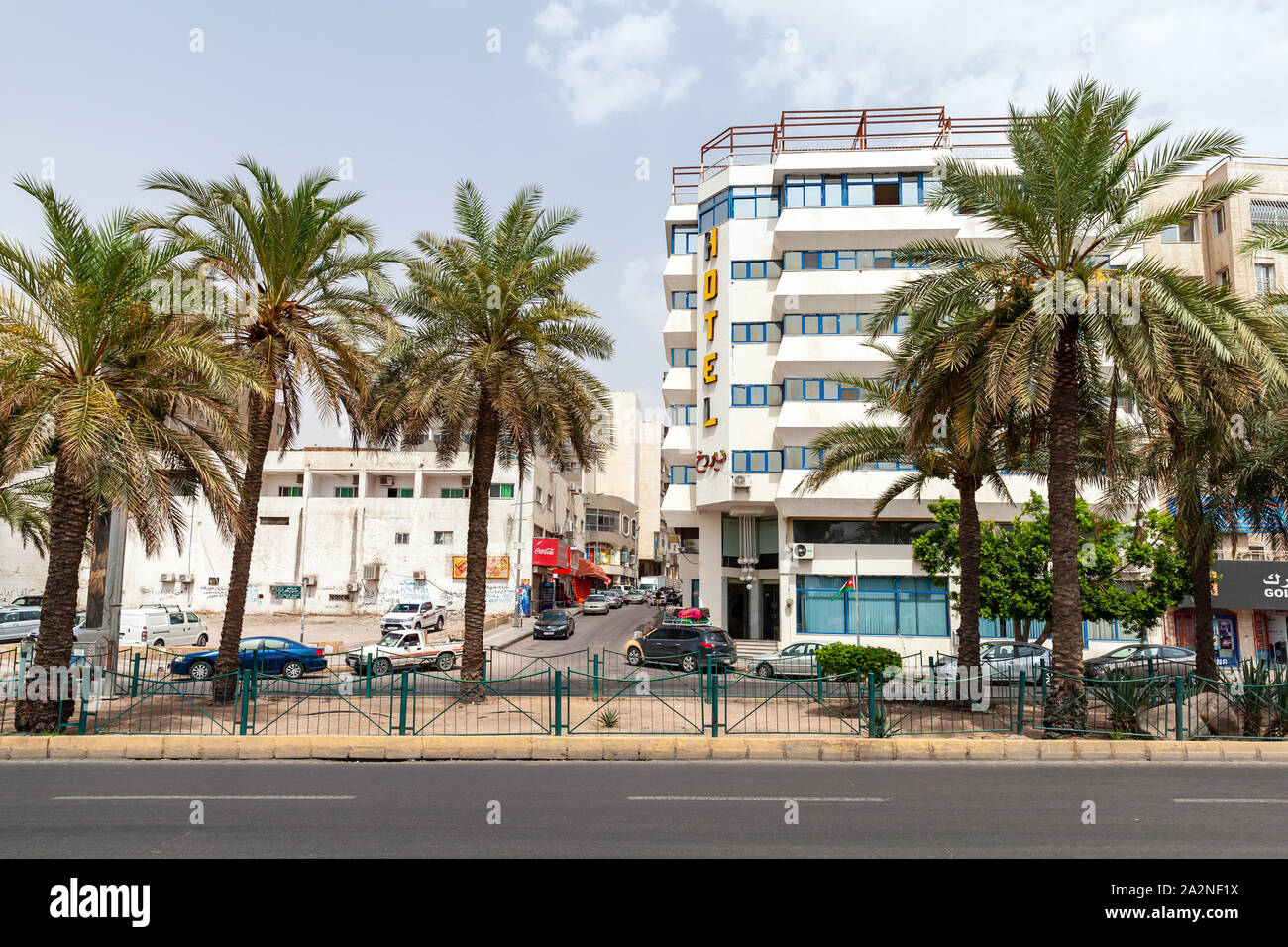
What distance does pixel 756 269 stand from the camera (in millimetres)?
39125

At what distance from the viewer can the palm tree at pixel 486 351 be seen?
18.0m

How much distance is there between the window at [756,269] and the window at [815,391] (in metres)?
5.68

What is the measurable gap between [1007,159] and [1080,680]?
103ft

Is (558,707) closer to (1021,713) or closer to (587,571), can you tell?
(1021,713)

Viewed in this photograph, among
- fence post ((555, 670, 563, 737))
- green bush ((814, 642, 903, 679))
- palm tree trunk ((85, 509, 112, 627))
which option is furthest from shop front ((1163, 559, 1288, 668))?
palm tree trunk ((85, 509, 112, 627))

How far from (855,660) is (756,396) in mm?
21796

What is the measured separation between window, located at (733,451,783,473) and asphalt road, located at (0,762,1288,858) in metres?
25.5

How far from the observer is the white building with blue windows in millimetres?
36562

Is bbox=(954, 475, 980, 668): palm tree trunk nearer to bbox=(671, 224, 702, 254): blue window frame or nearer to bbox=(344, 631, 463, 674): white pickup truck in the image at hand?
bbox=(344, 631, 463, 674): white pickup truck

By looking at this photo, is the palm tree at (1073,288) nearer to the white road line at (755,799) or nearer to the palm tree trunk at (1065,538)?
the palm tree trunk at (1065,538)

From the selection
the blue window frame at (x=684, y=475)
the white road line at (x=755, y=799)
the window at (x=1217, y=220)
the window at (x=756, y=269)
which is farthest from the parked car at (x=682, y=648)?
the window at (x=1217, y=220)

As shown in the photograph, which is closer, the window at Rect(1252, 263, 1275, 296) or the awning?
the window at Rect(1252, 263, 1275, 296)

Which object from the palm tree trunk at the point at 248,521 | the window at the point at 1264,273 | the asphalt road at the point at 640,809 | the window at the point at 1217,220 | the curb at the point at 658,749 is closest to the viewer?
the asphalt road at the point at 640,809
